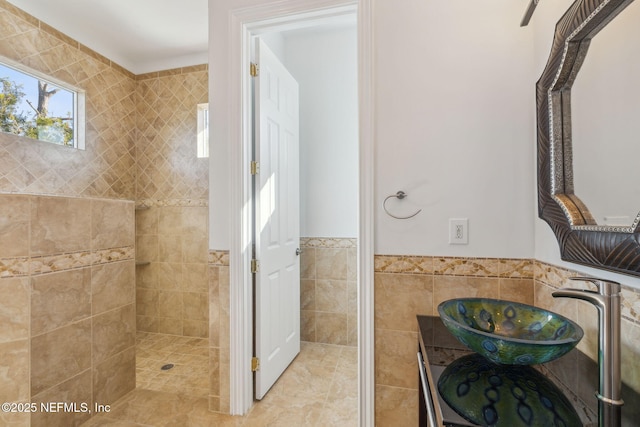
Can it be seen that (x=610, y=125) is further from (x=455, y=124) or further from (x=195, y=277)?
(x=195, y=277)

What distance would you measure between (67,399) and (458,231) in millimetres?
2298

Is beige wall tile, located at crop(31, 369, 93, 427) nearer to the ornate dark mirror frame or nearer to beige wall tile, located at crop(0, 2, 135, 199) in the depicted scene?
beige wall tile, located at crop(0, 2, 135, 199)

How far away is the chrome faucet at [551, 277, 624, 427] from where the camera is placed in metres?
0.60

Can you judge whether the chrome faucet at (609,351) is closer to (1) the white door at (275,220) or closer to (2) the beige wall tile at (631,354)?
(2) the beige wall tile at (631,354)

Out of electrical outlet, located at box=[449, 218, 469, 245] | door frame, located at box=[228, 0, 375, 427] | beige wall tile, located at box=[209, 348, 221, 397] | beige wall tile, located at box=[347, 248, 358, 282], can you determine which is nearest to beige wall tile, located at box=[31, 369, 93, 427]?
beige wall tile, located at box=[209, 348, 221, 397]

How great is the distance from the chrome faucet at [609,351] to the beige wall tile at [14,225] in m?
2.22

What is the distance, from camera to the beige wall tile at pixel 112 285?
1757mm

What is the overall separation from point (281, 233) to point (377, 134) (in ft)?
3.57

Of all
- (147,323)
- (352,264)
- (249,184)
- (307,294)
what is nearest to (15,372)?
(249,184)

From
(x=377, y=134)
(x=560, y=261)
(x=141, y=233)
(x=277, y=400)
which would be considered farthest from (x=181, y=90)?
(x=560, y=261)

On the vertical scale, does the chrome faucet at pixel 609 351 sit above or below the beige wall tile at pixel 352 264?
above

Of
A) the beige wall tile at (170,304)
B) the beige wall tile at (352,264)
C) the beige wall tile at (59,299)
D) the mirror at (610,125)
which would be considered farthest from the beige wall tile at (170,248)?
the mirror at (610,125)

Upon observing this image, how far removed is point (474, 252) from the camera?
1.38 metres

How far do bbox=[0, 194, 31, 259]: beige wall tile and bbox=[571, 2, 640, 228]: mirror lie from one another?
7.77 feet
